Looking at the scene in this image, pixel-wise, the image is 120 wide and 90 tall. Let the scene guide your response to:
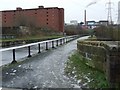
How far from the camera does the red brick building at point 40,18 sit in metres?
91.2

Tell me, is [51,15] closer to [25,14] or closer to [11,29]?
[25,14]

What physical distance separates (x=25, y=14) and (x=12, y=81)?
92.3 m

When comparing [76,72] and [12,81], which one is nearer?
[12,81]

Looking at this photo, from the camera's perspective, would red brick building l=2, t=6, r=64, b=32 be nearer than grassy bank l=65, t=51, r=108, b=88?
No

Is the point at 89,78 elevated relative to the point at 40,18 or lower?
lower

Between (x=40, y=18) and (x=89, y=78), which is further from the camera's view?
(x=40, y=18)

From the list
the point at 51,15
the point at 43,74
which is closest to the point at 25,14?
the point at 51,15

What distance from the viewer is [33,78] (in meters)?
8.61

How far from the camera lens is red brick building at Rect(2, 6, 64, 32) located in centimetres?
9125

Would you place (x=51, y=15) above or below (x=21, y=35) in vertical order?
above

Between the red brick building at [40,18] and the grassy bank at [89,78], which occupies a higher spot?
the red brick building at [40,18]

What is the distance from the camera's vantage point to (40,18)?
97438 mm

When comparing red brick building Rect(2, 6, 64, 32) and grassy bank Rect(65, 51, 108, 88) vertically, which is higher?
red brick building Rect(2, 6, 64, 32)

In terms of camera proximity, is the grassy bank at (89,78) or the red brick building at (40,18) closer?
the grassy bank at (89,78)
